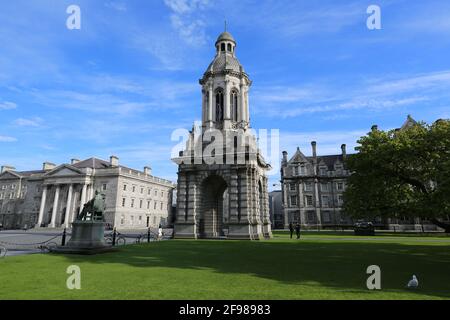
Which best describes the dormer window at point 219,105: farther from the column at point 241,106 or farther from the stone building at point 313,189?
the stone building at point 313,189

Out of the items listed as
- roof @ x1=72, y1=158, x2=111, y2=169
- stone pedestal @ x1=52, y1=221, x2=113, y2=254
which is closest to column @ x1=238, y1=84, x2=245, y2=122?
stone pedestal @ x1=52, y1=221, x2=113, y2=254

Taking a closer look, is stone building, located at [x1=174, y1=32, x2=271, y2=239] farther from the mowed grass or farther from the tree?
the mowed grass

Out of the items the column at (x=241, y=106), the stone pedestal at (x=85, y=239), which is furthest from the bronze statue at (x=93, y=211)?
the column at (x=241, y=106)

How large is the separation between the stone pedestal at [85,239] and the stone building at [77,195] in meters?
44.9

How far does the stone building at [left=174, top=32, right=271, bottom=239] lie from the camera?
103ft


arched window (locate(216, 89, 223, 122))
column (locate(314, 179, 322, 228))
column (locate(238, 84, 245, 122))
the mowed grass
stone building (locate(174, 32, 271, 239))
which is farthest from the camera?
column (locate(314, 179, 322, 228))

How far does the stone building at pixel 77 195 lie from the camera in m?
62.3

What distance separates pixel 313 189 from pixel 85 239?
55539 mm

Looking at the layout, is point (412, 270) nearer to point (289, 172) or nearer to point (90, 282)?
point (90, 282)

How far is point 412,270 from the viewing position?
11539 millimetres

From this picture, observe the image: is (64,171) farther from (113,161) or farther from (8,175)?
(8,175)

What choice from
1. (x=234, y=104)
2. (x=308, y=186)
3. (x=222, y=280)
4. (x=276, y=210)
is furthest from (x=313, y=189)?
(x=222, y=280)
